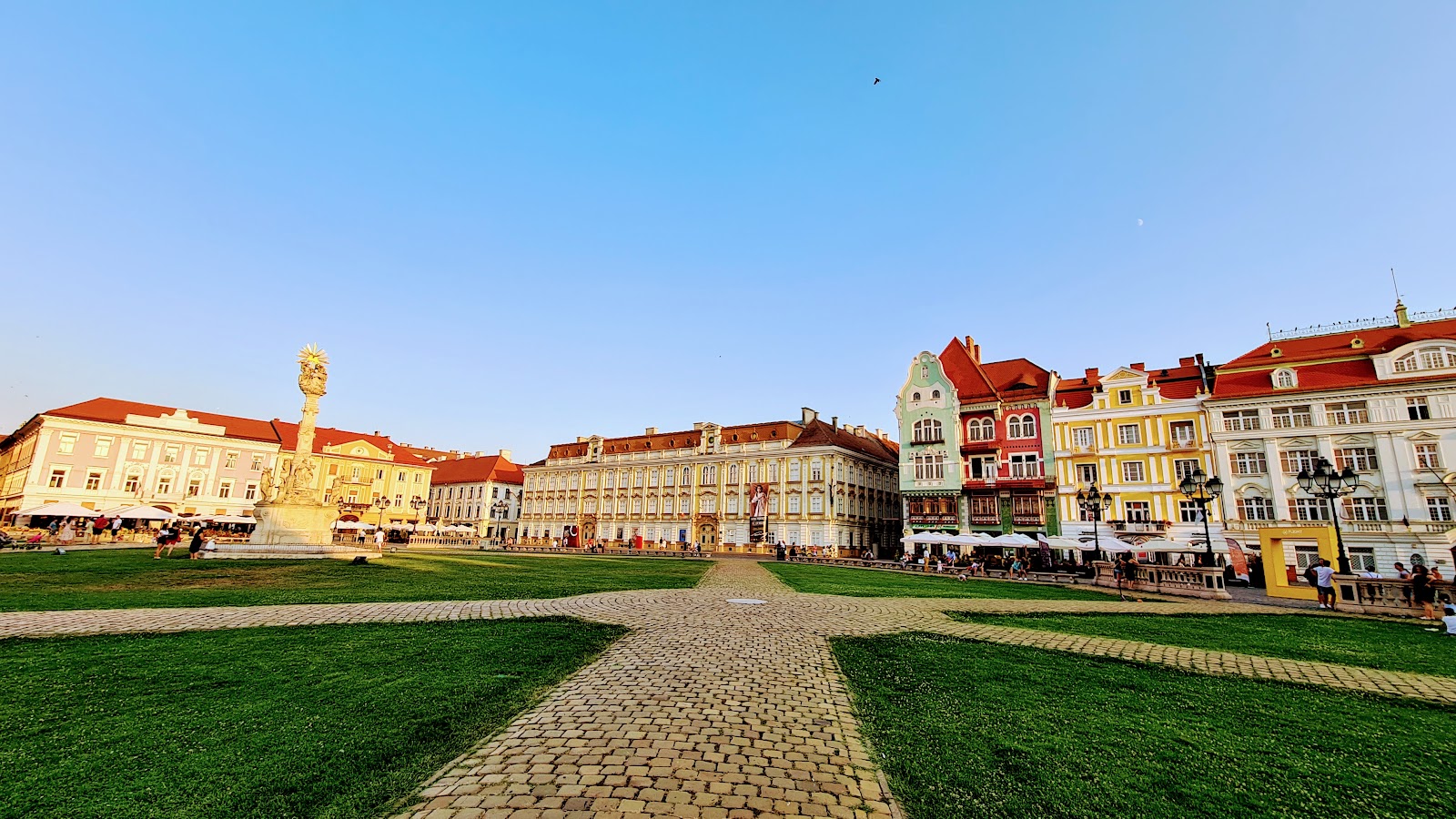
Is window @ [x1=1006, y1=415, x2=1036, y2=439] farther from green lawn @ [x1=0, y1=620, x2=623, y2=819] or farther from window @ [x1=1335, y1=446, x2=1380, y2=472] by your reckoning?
green lawn @ [x1=0, y1=620, x2=623, y2=819]

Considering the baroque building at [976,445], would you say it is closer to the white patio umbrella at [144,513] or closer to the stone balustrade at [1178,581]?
the stone balustrade at [1178,581]

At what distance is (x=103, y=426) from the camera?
2406 inches

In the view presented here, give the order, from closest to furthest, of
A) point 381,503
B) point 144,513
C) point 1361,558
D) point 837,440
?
1. point 1361,558
2. point 144,513
3. point 837,440
4. point 381,503

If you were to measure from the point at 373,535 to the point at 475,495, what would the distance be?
3384 cm

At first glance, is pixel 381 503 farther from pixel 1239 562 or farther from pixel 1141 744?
pixel 1141 744

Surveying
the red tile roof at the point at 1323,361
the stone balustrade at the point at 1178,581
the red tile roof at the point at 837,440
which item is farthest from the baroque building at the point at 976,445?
the stone balustrade at the point at 1178,581

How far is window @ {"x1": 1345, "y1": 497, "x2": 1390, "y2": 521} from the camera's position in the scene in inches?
1444

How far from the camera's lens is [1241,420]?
41.4 m

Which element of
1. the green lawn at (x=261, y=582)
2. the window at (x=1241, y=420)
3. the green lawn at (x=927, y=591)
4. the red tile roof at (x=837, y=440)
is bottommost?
the green lawn at (x=927, y=591)

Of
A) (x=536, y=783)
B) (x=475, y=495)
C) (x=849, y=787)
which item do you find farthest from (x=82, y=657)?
(x=475, y=495)

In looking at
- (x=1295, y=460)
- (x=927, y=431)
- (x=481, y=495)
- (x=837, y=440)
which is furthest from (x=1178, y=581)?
(x=481, y=495)

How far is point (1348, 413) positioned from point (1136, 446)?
11.3 metres

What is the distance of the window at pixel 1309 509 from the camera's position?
124 ft

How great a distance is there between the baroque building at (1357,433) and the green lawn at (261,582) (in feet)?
127
